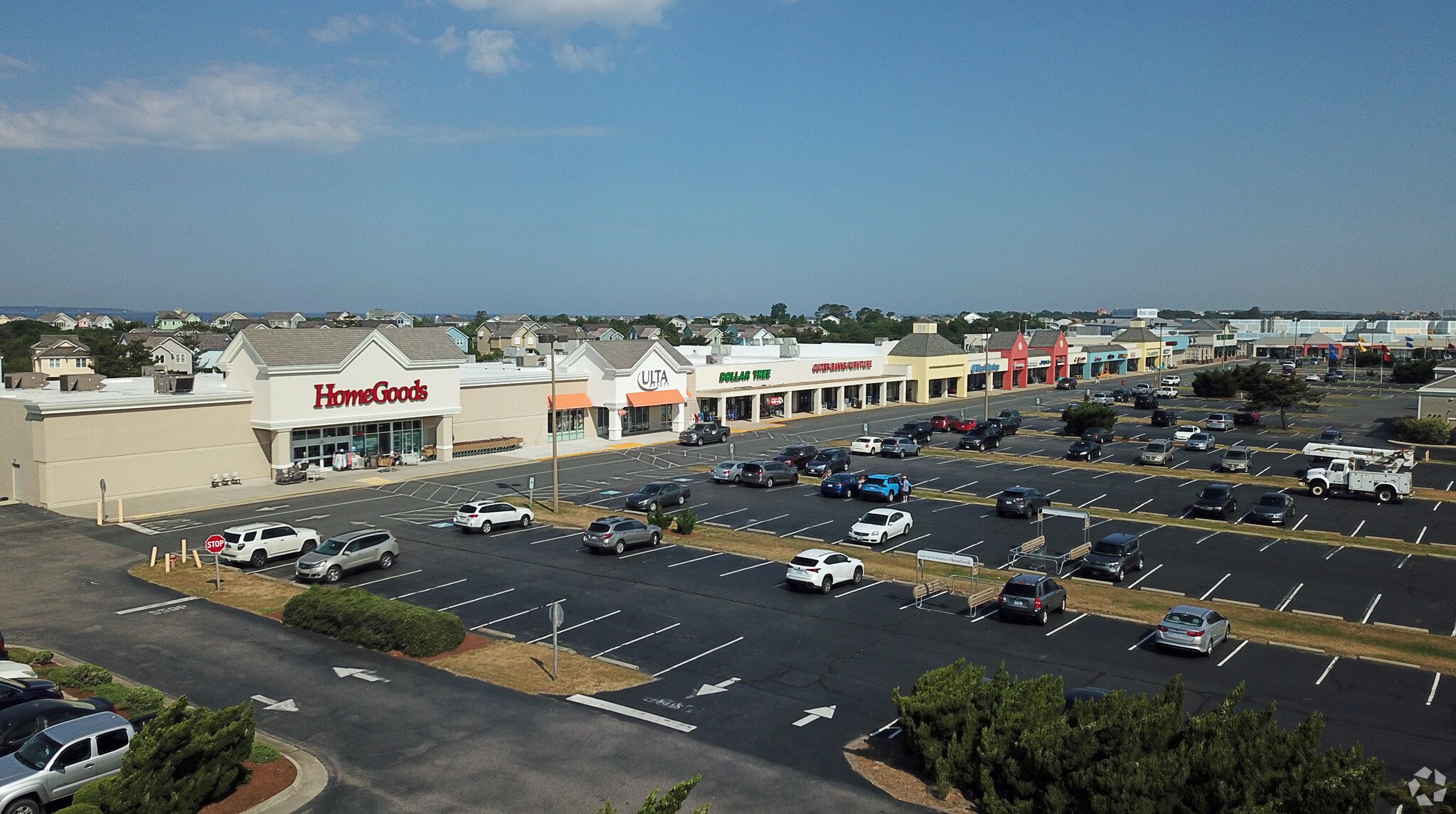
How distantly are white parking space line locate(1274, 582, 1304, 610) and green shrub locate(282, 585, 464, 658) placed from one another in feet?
82.3

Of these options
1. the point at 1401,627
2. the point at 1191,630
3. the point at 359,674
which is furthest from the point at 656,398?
the point at 1401,627

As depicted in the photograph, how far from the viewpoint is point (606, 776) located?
18.0 metres

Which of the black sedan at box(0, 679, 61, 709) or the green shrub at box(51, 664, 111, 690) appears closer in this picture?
the black sedan at box(0, 679, 61, 709)

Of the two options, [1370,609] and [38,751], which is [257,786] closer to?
[38,751]

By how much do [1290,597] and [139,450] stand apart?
50.3m

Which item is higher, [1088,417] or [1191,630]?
[1088,417]

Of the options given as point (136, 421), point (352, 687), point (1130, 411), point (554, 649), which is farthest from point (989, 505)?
point (1130, 411)

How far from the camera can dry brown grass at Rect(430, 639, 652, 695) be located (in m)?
23.2

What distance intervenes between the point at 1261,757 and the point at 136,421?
4965cm

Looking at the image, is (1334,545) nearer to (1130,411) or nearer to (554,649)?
(554,649)

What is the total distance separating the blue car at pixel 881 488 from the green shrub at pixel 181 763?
115 ft

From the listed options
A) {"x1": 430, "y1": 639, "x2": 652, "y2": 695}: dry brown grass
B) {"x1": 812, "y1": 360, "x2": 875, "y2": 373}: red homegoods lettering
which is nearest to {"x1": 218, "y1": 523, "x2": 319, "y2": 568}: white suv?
{"x1": 430, "y1": 639, "x2": 652, "y2": 695}: dry brown grass

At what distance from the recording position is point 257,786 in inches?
687

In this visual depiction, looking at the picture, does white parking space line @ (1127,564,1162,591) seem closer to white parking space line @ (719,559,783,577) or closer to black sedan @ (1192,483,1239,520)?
black sedan @ (1192,483,1239,520)
